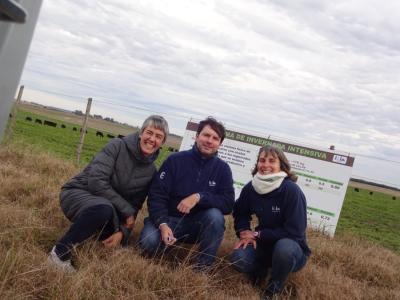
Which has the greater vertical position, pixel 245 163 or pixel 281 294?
pixel 245 163

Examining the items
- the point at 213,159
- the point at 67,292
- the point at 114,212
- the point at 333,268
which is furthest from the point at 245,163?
the point at 67,292

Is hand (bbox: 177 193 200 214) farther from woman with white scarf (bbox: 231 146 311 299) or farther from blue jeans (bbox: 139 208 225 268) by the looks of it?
woman with white scarf (bbox: 231 146 311 299)

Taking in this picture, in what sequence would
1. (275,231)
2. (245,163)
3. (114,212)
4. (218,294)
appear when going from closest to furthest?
(218,294) < (114,212) < (275,231) < (245,163)

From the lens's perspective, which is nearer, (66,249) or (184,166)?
(66,249)

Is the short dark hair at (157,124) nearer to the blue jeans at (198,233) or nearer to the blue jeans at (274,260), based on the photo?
the blue jeans at (198,233)

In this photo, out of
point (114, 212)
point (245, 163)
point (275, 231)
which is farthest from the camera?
point (245, 163)

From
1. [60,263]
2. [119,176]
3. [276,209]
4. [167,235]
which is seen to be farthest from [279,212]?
[60,263]

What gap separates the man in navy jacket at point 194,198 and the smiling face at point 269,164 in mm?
369

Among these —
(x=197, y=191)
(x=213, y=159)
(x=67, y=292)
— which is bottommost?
(x=67, y=292)

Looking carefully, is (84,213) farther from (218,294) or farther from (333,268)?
(333,268)

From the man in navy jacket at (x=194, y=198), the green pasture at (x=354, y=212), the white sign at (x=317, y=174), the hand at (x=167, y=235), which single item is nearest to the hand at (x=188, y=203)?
the man in navy jacket at (x=194, y=198)

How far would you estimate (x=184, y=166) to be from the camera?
448cm

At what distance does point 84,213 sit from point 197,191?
109cm

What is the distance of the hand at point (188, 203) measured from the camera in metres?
4.25
